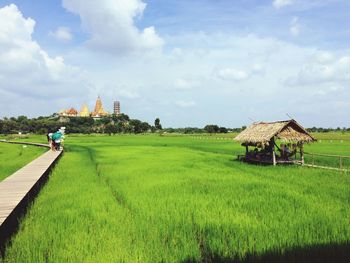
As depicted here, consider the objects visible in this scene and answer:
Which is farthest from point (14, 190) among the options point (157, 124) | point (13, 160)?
point (157, 124)

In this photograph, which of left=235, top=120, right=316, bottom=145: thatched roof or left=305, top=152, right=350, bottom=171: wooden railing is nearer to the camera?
left=305, top=152, right=350, bottom=171: wooden railing

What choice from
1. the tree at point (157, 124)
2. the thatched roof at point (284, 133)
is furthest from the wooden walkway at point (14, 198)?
the tree at point (157, 124)

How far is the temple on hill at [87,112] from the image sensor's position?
153375 millimetres

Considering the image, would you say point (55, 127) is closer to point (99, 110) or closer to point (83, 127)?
point (83, 127)

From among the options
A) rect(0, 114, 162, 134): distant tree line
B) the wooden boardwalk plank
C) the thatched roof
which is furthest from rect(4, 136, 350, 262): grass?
rect(0, 114, 162, 134): distant tree line

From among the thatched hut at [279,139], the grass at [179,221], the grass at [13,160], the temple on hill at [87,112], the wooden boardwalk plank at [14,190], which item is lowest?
the grass at [179,221]

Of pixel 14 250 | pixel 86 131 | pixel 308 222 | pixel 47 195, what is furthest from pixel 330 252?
pixel 86 131

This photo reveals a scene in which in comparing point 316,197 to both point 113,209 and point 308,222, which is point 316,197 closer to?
point 308,222

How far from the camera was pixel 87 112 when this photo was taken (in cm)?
16250

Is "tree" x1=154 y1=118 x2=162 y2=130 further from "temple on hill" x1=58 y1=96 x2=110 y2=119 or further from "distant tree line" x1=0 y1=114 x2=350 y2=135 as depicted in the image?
"temple on hill" x1=58 y1=96 x2=110 y2=119

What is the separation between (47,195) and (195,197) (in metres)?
3.60

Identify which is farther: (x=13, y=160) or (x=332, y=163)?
(x=13, y=160)

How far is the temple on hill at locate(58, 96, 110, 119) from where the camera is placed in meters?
153

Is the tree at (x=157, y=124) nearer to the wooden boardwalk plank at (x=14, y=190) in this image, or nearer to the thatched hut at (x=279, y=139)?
the thatched hut at (x=279, y=139)
